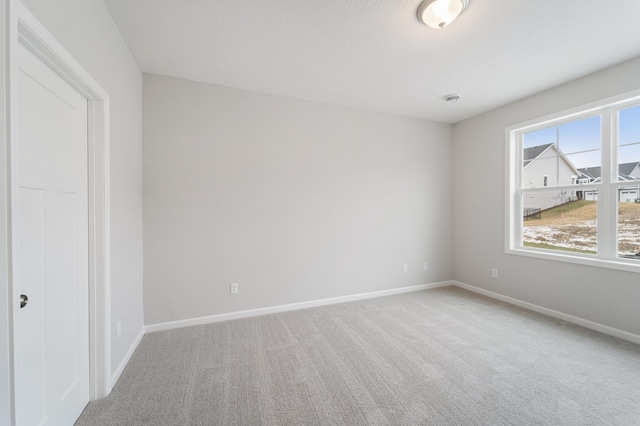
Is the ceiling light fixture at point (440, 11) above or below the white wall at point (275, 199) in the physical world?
above

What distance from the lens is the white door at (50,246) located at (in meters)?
1.10

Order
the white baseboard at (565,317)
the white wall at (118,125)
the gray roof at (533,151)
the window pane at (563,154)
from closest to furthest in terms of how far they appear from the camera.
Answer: the white wall at (118,125) → the white baseboard at (565,317) → the window pane at (563,154) → the gray roof at (533,151)

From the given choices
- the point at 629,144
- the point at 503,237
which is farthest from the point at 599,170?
the point at 503,237

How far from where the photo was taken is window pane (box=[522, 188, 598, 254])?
280 centimetres

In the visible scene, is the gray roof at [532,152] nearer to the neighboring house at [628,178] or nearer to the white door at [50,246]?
the neighboring house at [628,178]

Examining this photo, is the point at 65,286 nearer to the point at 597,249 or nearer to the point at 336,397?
the point at 336,397

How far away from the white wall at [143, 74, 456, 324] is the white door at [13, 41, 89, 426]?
3.44 feet

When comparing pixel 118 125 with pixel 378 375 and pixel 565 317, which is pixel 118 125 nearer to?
pixel 378 375

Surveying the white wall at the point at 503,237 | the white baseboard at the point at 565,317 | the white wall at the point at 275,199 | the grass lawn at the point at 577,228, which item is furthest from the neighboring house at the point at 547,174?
the white baseboard at the point at 565,317

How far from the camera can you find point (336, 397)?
168cm

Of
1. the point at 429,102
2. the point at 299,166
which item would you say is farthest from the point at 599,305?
the point at 299,166

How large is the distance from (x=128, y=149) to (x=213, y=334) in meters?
1.93

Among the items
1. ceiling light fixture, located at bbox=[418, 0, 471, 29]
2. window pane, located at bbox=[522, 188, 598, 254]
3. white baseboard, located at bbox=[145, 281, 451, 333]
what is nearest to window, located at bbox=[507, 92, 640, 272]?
window pane, located at bbox=[522, 188, 598, 254]

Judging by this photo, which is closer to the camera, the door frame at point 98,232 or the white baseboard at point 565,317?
the door frame at point 98,232
